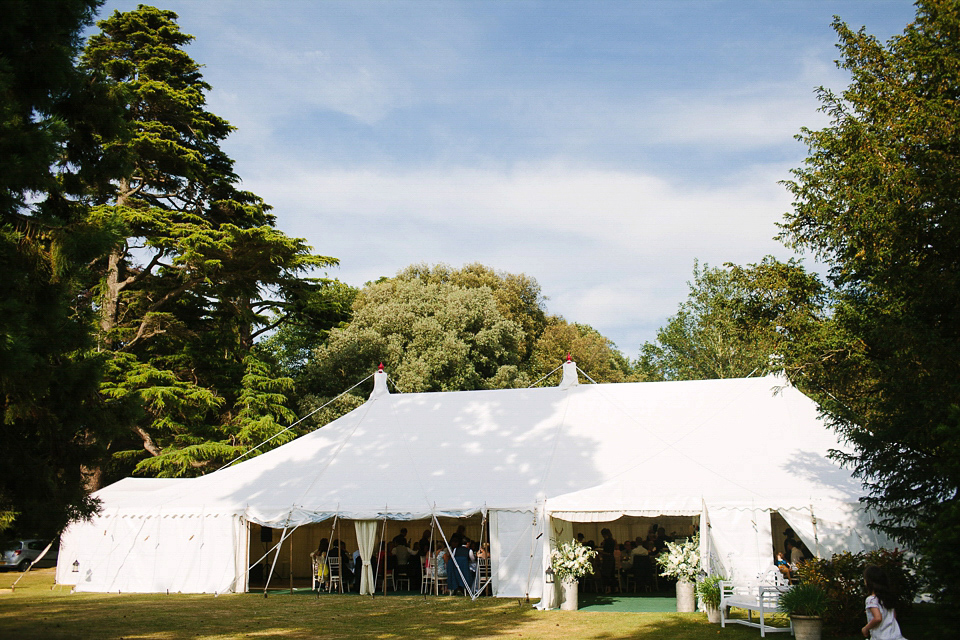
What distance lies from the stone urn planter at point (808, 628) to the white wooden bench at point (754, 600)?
0.85 ft

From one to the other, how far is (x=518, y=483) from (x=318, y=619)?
4.23m

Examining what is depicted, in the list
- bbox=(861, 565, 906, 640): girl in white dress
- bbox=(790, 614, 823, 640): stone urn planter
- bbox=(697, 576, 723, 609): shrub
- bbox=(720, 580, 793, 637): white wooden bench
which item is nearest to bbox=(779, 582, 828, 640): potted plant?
bbox=(790, 614, 823, 640): stone urn planter

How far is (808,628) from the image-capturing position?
8.31 m

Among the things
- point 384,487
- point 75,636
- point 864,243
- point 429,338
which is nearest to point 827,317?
point 864,243

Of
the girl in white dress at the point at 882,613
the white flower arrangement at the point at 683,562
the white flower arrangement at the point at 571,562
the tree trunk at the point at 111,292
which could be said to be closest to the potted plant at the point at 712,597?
the white flower arrangement at the point at 683,562

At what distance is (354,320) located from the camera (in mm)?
26719

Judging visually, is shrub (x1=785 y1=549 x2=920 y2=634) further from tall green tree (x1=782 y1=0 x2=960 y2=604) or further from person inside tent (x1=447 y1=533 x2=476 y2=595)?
person inside tent (x1=447 y1=533 x2=476 y2=595)

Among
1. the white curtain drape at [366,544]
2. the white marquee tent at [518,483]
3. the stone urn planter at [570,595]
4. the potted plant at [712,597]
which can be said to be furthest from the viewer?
the white curtain drape at [366,544]

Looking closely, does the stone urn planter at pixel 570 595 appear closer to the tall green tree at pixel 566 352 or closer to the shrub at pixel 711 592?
the shrub at pixel 711 592

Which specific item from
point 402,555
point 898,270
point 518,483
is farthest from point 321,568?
point 898,270

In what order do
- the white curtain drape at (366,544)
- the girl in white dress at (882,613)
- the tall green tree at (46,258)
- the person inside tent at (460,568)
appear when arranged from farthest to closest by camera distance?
1. the person inside tent at (460,568)
2. the white curtain drape at (366,544)
3. the tall green tree at (46,258)
4. the girl in white dress at (882,613)

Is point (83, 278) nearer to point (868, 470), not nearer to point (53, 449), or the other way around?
point (53, 449)

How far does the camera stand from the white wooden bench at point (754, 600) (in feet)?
29.3

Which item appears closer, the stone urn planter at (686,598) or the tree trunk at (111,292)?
the stone urn planter at (686,598)
